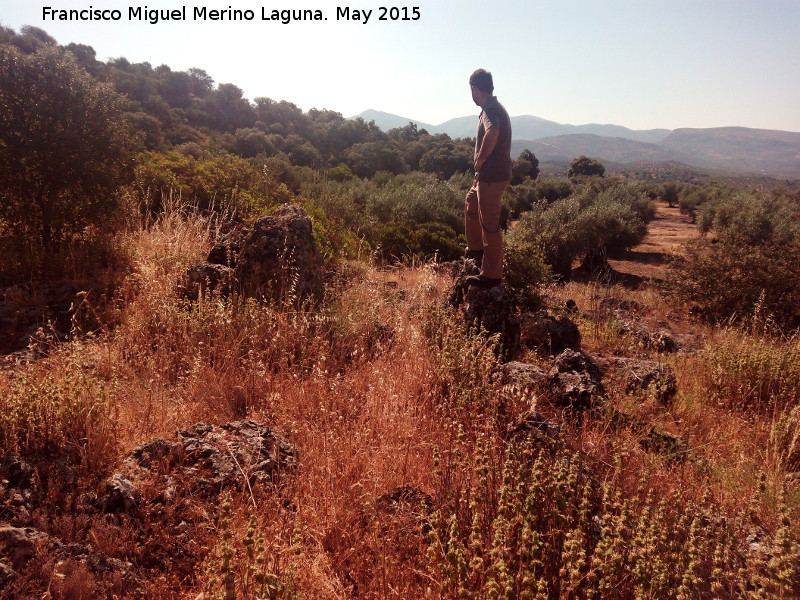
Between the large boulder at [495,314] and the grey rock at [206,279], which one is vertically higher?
the grey rock at [206,279]

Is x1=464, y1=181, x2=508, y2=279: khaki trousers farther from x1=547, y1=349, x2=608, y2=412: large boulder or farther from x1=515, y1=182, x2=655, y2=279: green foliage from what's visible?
x1=515, y1=182, x2=655, y2=279: green foliage

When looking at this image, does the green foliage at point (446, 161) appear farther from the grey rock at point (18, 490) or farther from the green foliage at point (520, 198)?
the grey rock at point (18, 490)

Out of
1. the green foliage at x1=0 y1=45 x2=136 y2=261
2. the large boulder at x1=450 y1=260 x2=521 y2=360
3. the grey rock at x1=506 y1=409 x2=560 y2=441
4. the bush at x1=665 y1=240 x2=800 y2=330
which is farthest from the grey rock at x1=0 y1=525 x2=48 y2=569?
the bush at x1=665 y1=240 x2=800 y2=330

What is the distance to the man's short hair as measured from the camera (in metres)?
5.04

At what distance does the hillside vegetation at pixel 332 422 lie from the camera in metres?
1.89

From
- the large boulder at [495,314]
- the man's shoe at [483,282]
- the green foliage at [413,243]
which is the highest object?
the green foliage at [413,243]

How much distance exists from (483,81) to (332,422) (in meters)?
4.00

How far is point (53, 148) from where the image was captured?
5238 millimetres

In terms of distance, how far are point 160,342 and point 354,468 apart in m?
2.34

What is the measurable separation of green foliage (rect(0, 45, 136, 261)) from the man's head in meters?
4.44

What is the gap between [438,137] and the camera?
116 feet

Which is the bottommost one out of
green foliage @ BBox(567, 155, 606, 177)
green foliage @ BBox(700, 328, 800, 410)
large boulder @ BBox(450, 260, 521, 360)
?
green foliage @ BBox(700, 328, 800, 410)

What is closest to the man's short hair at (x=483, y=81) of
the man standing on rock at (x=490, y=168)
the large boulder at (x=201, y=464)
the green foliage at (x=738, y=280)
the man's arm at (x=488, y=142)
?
the man standing on rock at (x=490, y=168)

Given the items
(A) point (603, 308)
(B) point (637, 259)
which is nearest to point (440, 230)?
(A) point (603, 308)
